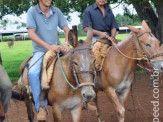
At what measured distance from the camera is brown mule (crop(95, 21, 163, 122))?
672 centimetres

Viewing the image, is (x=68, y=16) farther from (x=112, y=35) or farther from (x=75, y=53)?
(x=75, y=53)

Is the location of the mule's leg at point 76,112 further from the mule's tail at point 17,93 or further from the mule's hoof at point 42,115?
the mule's tail at point 17,93

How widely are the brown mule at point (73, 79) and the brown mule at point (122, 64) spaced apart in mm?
1529

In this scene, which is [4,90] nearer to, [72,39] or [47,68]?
[47,68]

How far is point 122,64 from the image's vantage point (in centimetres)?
707

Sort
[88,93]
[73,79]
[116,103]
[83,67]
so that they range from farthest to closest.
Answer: [116,103]
[73,79]
[83,67]
[88,93]

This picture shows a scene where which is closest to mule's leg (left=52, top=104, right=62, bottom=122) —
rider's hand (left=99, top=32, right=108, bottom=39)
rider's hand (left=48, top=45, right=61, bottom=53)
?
rider's hand (left=48, top=45, right=61, bottom=53)

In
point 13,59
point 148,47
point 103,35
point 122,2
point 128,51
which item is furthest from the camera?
point 13,59

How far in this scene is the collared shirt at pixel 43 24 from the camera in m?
5.92

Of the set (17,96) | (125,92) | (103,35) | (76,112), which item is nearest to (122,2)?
(103,35)

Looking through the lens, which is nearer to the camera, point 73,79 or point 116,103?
point 73,79

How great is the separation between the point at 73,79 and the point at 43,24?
3.90 feet

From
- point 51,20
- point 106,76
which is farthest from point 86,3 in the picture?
point 51,20

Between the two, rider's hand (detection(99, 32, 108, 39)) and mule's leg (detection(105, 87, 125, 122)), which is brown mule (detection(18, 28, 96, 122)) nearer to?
mule's leg (detection(105, 87, 125, 122))
